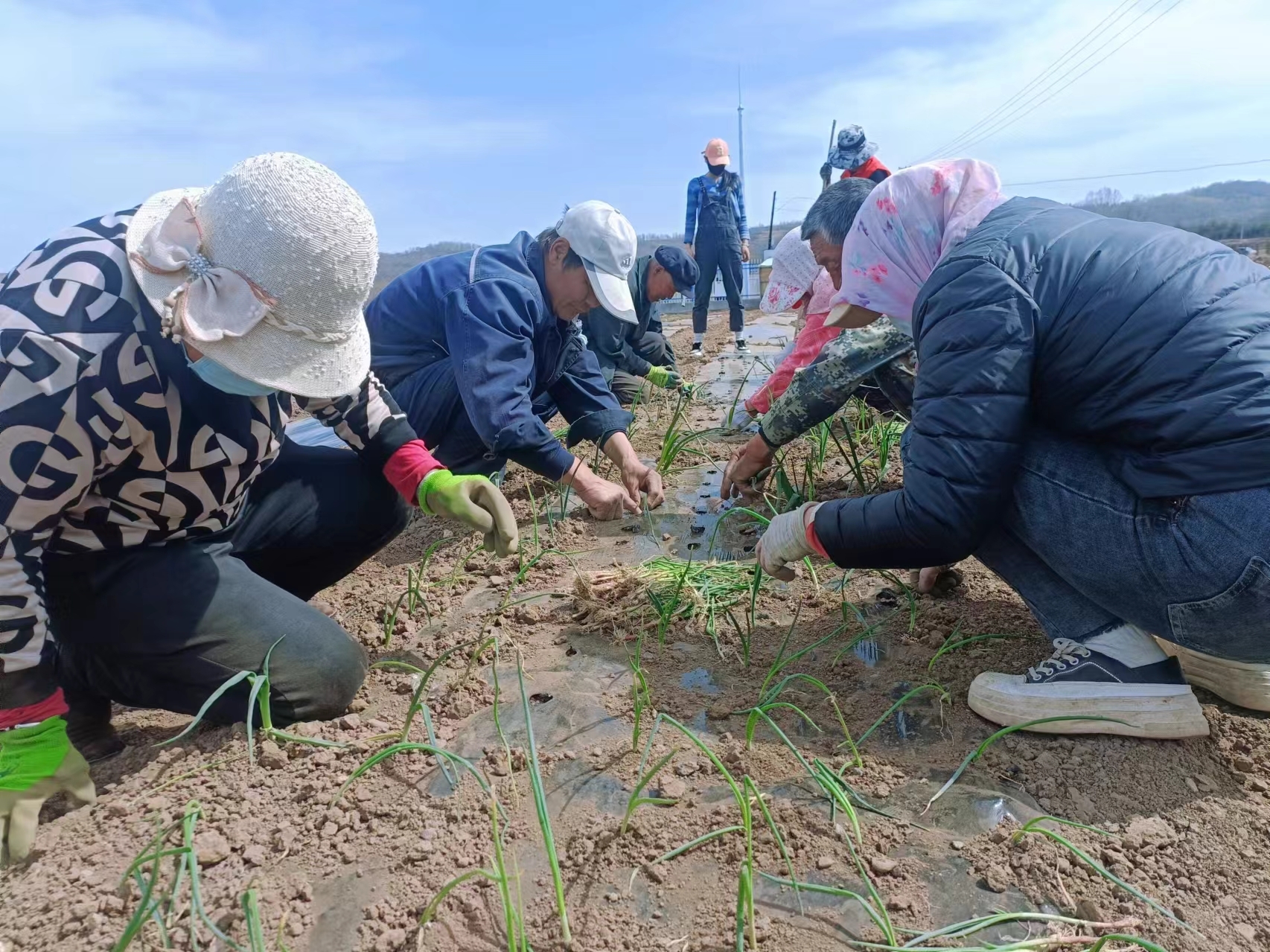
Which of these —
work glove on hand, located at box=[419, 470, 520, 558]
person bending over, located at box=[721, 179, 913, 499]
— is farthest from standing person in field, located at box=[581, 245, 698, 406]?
work glove on hand, located at box=[419, 470, 520, 558]

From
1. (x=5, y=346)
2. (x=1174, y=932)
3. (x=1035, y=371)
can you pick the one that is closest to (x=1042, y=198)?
(x=1035, y=371)

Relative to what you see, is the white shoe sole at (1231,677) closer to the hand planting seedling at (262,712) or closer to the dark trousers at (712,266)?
the hand planting seedling at (262,712)

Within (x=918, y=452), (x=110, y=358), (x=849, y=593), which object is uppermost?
(x=110, y=358)

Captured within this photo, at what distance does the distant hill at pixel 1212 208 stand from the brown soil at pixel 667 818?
2873cm

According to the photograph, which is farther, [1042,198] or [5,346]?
[1042,198]

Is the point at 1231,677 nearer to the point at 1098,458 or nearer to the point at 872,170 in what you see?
the point at 1098,458

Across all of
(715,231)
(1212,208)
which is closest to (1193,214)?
(1212,208)

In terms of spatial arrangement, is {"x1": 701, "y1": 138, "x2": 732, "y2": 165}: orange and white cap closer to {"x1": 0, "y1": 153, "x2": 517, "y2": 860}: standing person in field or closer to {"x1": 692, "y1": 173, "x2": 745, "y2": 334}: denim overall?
{"x1": 692, "y1": 173, "x2": 745, "y2": 334}: denim overall

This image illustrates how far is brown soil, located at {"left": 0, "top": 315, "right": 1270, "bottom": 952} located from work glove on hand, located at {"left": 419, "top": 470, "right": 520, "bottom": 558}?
285 millimetres

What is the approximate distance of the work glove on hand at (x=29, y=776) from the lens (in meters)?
1.47

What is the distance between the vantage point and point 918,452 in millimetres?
1612

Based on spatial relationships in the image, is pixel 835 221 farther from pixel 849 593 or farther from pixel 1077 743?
pixel 1077 743

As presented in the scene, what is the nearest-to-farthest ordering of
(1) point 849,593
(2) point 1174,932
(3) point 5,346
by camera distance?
(2) point 1174,932, (3) point 5,346, (1) point 849,593

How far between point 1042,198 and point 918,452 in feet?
2.19
